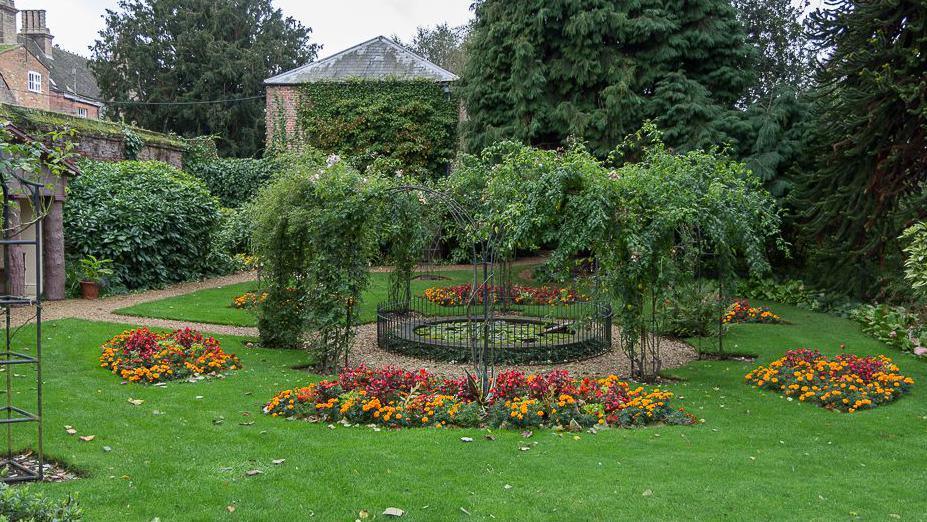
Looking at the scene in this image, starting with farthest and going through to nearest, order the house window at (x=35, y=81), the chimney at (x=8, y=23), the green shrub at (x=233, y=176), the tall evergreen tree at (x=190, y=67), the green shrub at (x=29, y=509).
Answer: the tall evergreen tree at (x=190, y=67)
the chimney at (x=8, y=23)
the house window at (x=35, y=81)
the green shrub at (x=233, y=176)
the green shrub at (x=29, y=509)

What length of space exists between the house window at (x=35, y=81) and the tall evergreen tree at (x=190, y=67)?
4051 mm

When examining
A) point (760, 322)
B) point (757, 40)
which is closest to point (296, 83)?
point (757, 40)

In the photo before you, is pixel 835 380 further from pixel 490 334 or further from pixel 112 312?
pixel 112 312

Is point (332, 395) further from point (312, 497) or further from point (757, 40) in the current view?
point (757, 40)

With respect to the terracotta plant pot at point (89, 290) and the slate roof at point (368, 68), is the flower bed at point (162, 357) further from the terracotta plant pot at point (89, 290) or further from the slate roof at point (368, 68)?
the slate roof at point (368, 68)

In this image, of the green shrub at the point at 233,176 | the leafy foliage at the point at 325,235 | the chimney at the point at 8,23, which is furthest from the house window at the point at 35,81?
the leafy foliage at the point at 325,235

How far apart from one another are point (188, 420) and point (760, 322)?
1223cm

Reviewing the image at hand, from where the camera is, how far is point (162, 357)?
9797 millimetres

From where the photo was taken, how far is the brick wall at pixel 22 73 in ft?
101

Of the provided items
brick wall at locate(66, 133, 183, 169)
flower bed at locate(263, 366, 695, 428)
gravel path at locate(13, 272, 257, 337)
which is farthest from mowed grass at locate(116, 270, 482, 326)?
brick wall at locate(66, 133, 183, 169)

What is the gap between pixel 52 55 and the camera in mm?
40938

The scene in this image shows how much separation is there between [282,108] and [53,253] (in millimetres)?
13916

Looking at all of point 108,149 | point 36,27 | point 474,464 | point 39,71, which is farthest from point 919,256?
point 36,27

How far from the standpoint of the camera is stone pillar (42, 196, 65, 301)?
15438mm
